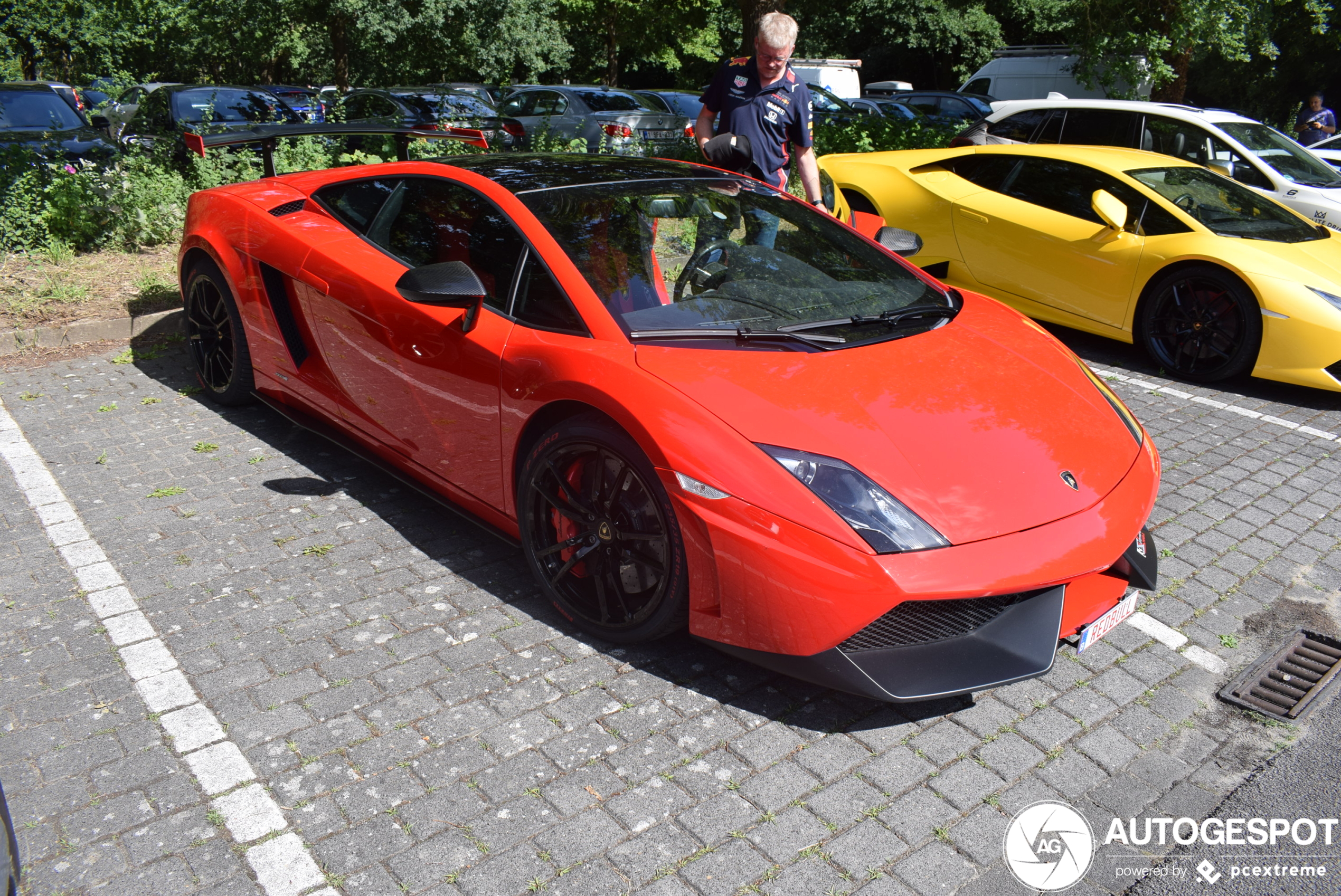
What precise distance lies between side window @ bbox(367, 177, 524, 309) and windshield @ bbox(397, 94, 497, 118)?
1105 centimetres

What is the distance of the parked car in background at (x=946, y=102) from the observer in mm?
22188

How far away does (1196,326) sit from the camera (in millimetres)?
6383

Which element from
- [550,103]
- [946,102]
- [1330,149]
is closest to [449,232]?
[550,103]

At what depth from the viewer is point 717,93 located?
19.9 feet

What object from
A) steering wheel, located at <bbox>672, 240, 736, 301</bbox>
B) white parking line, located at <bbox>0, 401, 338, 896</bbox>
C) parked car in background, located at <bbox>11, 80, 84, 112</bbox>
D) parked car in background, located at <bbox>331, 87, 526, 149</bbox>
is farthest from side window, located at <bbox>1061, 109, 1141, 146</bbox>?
parked car in background, located at <bbox>11, 80, 84, 112</bbox>

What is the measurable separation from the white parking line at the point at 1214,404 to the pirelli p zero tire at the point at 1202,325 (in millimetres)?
292

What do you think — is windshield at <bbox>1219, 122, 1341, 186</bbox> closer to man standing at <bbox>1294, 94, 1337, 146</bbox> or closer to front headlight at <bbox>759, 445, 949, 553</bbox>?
man standing at <bbox>1294, 94, 1337, 146</bbox>

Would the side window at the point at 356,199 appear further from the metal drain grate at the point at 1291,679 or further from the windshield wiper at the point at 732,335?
the metal drain grate at the point at 1291,679

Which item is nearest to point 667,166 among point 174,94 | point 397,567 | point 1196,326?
point 397,567

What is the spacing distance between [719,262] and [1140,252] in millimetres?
4021

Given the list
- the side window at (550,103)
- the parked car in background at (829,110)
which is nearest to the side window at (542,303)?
the parked car in background at (829,110)

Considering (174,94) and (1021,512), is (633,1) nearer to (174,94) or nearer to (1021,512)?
(174,94)

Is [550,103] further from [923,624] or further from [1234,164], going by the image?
[923,624]

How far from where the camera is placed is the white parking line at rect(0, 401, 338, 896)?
8.09 ft
